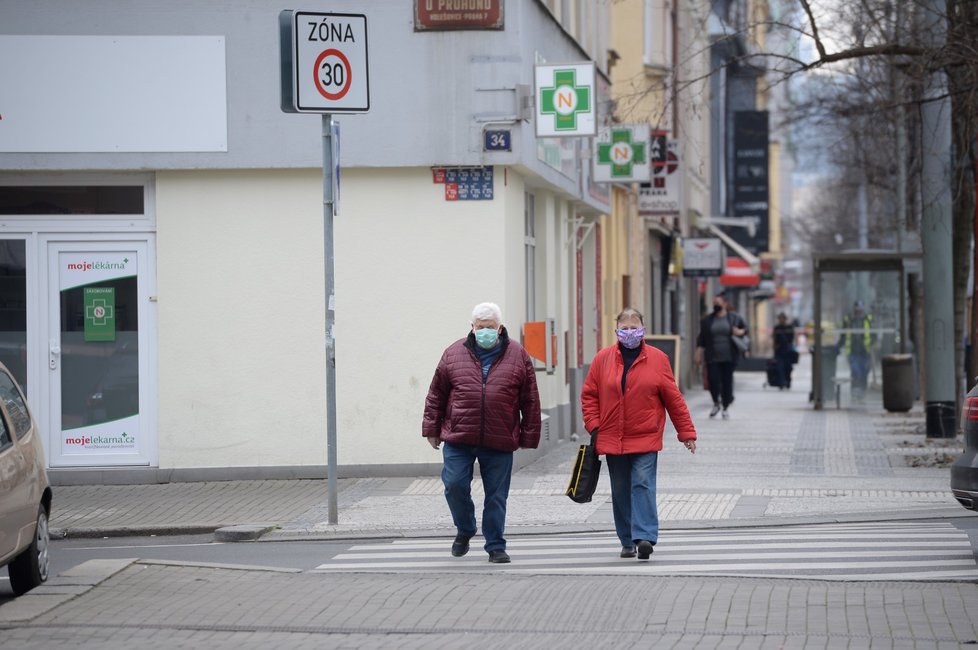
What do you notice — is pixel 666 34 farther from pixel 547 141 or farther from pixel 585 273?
pixel 547 141

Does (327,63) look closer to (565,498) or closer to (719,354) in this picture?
(565,498)

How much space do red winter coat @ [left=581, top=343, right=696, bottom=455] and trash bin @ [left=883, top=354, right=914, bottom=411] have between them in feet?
57.4

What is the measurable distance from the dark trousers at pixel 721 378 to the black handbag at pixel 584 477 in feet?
50.6

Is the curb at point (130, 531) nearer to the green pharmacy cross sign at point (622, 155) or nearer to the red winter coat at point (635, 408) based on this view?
Result: the red winter coat at point (635, 408)

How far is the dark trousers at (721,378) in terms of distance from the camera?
26469mm

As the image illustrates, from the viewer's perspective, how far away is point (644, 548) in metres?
11.0

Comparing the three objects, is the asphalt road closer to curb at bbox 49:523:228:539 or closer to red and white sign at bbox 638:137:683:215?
curb at bbox 49:523:228:539

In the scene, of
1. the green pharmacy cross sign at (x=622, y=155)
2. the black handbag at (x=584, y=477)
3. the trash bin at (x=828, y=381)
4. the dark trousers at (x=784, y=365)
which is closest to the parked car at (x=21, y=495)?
the black handbag at (x=584, y=477)

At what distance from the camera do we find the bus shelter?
2889 cm

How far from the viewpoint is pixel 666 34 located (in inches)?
1487

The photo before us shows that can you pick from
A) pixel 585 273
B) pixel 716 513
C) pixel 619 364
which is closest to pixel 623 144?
pixel 585 273

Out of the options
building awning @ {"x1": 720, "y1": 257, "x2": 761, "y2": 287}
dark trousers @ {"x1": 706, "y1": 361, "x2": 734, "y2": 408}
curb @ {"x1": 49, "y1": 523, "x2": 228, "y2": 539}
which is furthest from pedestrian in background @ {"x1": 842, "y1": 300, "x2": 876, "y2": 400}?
building awning @ {"x1": 720, "y1": 257, "x2": 761, "y2": 287}

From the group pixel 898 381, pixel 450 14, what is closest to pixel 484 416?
pixel 450 14

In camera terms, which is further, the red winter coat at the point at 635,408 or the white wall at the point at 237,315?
the white wall at the point at 237,315
